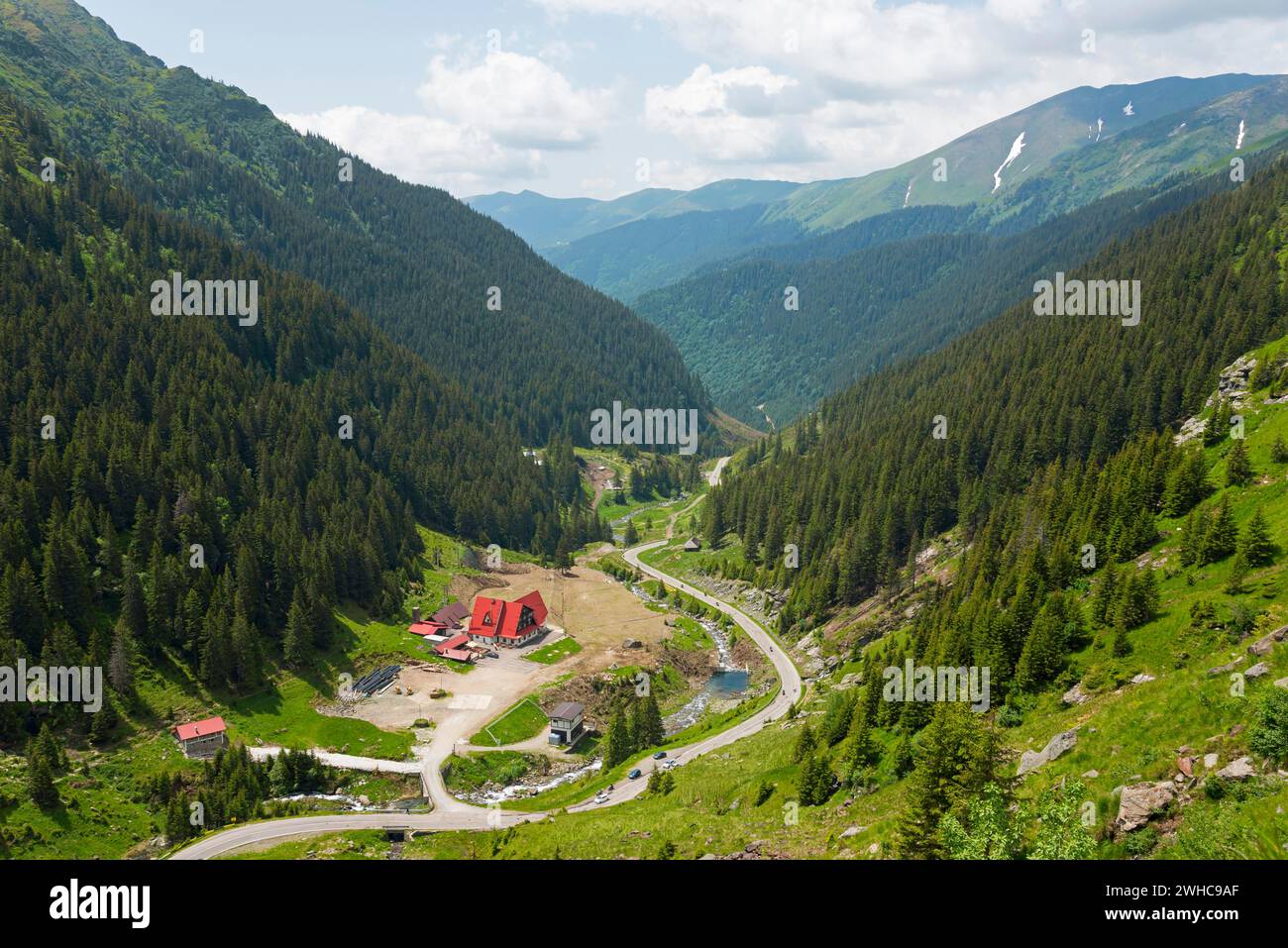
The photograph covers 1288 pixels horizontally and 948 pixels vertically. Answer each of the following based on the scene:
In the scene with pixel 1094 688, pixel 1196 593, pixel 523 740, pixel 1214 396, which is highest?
pixel 1214 396

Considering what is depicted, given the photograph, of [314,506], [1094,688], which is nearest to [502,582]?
[314,506]

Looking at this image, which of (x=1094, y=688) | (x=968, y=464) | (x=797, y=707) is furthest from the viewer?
(x=968, y=464)

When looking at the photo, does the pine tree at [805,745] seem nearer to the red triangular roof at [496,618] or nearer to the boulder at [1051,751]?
the boulder at [1051,751]

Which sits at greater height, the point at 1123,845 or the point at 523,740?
the point at 1123,845

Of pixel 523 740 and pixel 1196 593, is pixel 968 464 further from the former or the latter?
pixel 523 740

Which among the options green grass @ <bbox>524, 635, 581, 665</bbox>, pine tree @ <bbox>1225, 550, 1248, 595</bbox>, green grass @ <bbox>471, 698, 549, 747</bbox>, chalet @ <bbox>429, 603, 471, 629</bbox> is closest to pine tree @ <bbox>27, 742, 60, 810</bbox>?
green grass @ <bbox>471, 698, 549, 747</bbox>
